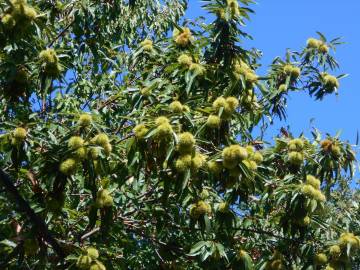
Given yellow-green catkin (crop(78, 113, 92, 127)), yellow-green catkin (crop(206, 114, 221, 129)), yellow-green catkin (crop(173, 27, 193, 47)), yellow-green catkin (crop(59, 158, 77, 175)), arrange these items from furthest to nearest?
yellow-green catkin (crop(173, 27, 193, 47)), yellow-green catkin (crop(206, 114, 221, 129)), yellow-green catkin (crop(78, 113, 92, 127)), yellow-green catkin (crop(59, 158, 77, 175))

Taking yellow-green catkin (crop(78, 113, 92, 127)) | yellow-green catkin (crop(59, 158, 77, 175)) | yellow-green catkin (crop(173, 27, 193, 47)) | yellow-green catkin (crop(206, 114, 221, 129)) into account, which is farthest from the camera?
yellow-green catkin (crop(173, 27, 193, 47))

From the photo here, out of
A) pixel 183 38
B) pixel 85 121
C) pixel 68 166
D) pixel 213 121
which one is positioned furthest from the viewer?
pixel 183 38

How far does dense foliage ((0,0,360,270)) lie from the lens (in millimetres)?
3297

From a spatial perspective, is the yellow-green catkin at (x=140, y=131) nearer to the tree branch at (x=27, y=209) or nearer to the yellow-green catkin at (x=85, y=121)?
the yellow-green catkin at (x=85, y=121)

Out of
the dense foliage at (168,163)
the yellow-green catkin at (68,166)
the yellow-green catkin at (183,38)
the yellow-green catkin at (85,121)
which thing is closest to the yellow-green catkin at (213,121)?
the dense foliage at (168,163)

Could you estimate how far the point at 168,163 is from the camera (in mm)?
3211

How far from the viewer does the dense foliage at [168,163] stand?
130 inches

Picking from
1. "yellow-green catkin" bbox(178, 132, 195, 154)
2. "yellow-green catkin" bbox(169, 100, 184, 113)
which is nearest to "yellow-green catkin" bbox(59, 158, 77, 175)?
"yellow-green catkin" bbox(178, 132, 195, 154)

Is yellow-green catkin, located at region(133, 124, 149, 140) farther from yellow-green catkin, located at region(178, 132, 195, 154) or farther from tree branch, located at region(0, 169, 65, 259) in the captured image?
tree branch, located at region(0, 169, 65, 259)

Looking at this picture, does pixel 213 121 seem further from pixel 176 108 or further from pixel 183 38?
pixel 183 38

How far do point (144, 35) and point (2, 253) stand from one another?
15.0ft

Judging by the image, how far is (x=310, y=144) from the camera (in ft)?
13.4

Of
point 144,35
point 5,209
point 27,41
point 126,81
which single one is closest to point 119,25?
point 144,35

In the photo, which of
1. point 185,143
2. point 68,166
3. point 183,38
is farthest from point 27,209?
point 183,38
